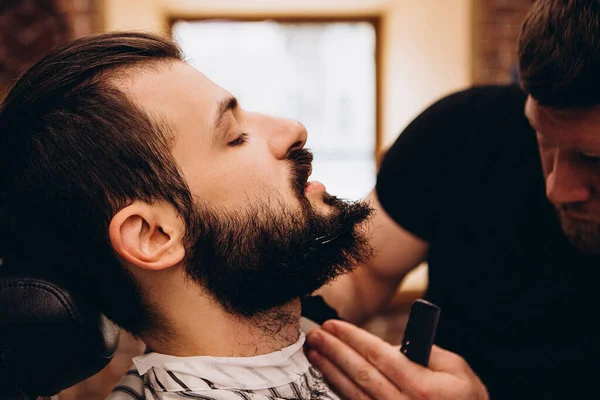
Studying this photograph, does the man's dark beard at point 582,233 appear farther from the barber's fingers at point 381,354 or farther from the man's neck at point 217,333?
the man's neck at point 217,333

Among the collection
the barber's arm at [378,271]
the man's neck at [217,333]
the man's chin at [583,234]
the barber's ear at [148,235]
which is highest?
the barber's ear at [148,235]

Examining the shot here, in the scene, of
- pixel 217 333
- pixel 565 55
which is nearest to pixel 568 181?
pixel 565 55

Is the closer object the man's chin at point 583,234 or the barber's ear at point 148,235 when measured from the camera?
the barber's ear at point 148,235

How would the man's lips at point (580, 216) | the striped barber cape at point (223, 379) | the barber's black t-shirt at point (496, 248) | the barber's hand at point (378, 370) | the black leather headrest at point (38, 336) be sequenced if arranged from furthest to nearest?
the barber's black t-shirt at point (496, 248) < the man's lips at point (580, 216) < the barber's hand at point (378, 370) < the striped barber cape at point (223, 379) < the black leather headrest at point (38, 336)

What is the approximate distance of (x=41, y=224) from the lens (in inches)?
40.8

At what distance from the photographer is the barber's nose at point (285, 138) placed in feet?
3.77

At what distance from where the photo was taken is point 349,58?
3.67 meters

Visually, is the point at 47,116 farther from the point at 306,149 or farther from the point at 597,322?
the point at 597,322

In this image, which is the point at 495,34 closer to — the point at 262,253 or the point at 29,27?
the point at 29,27

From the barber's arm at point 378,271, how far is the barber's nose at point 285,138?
0.39 meters

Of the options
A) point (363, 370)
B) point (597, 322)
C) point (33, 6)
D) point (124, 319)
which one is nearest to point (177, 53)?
point (124, 319)

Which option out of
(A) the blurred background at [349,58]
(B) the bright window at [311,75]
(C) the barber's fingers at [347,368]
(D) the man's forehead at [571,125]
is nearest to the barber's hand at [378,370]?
(C) the barber's fingers at [347,368]

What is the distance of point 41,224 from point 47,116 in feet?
0.64

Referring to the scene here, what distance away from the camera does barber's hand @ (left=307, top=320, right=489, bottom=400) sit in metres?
1.11
